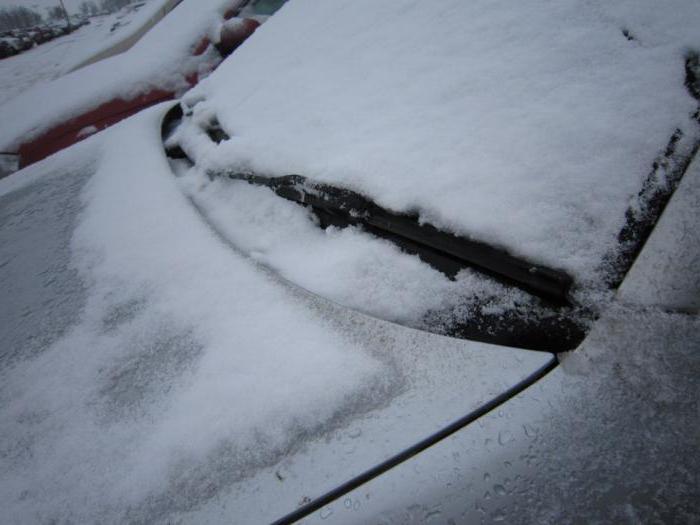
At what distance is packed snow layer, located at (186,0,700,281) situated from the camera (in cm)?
73

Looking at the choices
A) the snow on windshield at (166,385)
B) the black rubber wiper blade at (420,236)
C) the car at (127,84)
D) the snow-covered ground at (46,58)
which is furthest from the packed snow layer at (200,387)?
the snow-covered ground at (46,58)

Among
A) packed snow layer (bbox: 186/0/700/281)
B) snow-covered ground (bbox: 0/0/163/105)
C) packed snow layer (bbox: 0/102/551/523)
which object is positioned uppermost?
snow-covered ground (bbox: 0/0/163/105)

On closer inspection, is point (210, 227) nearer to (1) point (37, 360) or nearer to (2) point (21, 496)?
(1) point (37, 360)

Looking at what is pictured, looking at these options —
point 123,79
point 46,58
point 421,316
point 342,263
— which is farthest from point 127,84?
point 46,58

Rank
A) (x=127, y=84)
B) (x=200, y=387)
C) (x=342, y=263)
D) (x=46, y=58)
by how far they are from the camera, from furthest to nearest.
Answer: (x=46, y=58) < (x=127, y=84) < (x=342, y=263) < (x=200, y=387)

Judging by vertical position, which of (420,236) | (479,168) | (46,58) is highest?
(46,58)

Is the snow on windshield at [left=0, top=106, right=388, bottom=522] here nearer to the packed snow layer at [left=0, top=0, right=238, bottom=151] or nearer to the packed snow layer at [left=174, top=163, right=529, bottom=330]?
the packed snow layer at [left=174, top=163, right=529, bottom=330]

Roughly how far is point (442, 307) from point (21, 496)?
88 cm

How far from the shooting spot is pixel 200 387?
77 cm

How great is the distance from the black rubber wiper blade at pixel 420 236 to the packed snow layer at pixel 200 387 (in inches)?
5.7

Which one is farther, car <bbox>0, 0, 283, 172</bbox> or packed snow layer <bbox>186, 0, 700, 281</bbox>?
car <bbox>0, 0, 283, 172</bbox>

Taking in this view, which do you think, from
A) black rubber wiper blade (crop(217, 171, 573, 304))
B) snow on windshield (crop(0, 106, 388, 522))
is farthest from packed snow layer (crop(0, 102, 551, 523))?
black rubber wiper blade (crop(217, 171, 573, 304))

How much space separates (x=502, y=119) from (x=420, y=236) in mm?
332

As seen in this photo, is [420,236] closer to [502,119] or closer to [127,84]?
[502,119]
